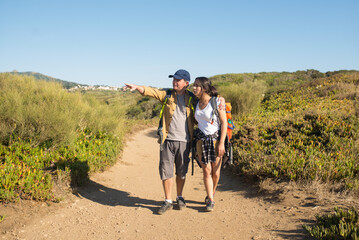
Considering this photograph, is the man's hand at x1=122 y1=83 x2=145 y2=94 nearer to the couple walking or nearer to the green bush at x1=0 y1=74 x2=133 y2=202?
the couple walking

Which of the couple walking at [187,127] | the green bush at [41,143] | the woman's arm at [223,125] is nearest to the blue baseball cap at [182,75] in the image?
the couple walking at [187,127]

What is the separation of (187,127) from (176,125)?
20 cm

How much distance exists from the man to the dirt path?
0.49 meters

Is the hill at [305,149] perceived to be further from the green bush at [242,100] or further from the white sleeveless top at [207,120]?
the green bush at [242,100]

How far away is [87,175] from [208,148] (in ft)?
9.39

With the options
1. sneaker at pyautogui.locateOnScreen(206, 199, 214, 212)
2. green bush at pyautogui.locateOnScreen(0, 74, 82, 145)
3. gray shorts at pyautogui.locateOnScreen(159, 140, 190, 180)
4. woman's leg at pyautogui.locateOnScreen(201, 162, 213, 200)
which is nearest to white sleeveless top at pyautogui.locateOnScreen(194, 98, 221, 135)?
gray shorts at pyautogui.locateOnScreen(159, 140, 190, 180)

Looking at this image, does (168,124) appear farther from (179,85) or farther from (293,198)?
(293,198)

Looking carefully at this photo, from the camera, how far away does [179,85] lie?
165 inches

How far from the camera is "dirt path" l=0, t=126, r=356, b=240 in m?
3.69

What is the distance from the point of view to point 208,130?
13.7 ft

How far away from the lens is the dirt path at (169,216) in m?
3.69

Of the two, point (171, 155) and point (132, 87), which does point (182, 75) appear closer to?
point (132, 87)

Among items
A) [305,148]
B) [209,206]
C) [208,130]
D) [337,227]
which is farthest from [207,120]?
[305,148]

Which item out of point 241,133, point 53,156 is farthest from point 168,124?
point 241,133
